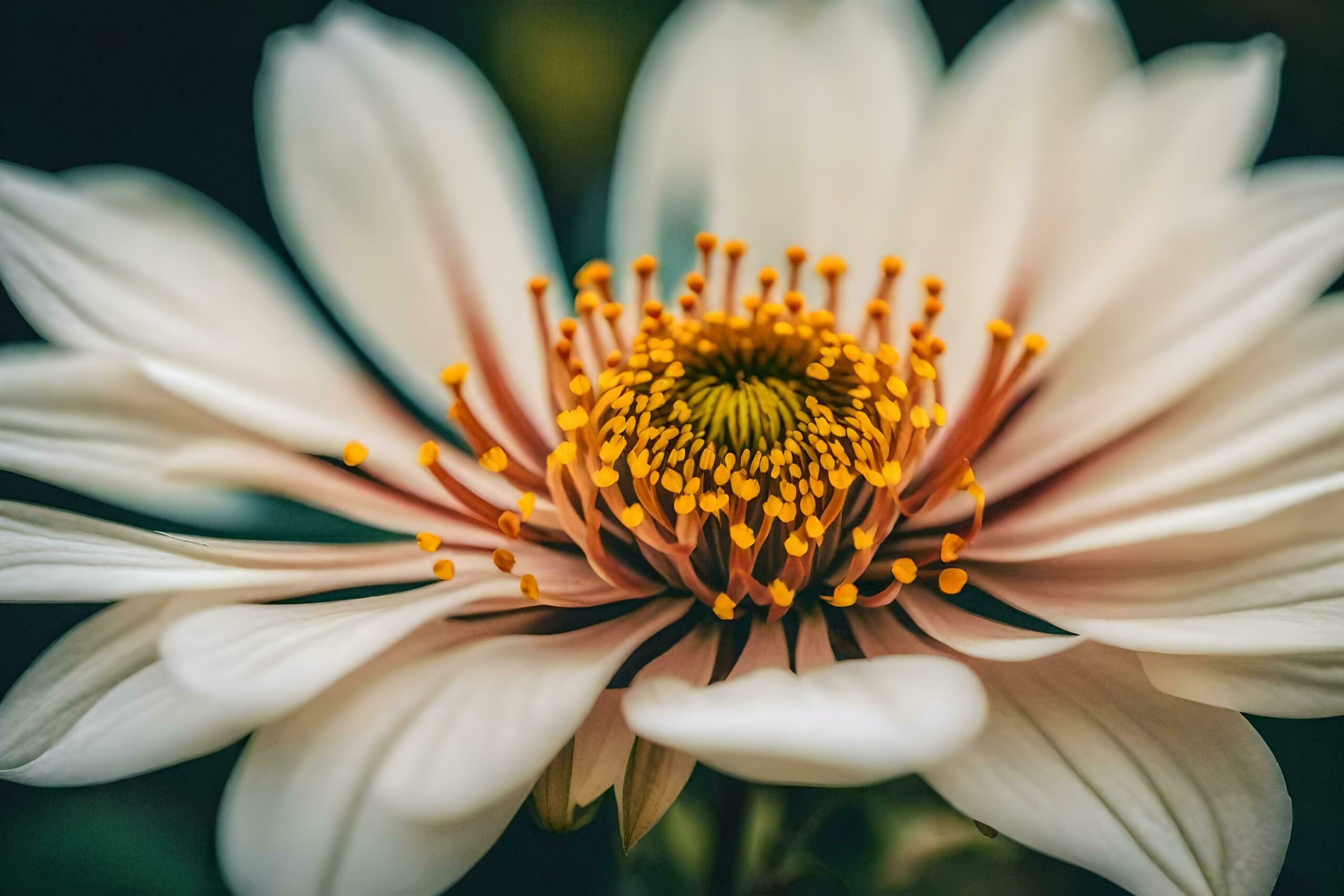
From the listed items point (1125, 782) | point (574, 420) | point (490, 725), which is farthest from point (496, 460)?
point (1125, 782)

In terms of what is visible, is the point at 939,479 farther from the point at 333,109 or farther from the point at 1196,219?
the point at 333,109

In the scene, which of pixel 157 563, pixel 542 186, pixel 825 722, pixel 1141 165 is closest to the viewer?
pixel 825 722

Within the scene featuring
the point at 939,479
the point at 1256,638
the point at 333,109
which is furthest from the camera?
the point at 333,109

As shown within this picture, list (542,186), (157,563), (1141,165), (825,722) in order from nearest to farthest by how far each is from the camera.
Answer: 1. (825,722)
2. (157,563)
3. (1141,165)
4. (542,186)

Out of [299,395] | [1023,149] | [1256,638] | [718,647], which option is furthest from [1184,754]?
[299,395]

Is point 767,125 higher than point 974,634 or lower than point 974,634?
higher

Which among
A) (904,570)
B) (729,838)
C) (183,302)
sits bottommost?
(729,838)

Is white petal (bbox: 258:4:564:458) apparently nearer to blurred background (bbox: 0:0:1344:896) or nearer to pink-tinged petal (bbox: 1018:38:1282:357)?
blurred background (bbox: 0:0:1344:896)

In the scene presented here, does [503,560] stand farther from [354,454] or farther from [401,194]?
[401,194]
